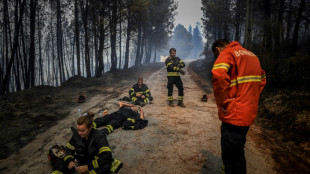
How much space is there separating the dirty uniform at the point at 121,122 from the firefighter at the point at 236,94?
9.69 feet

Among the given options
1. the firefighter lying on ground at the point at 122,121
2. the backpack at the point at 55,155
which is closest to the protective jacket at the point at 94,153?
the backpack at the point at 55,155

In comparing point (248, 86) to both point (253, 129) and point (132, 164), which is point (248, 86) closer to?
point (132, 164)

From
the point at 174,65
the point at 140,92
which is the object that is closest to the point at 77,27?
the point at 140,92

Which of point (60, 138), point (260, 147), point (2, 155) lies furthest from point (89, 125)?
point (260, 147)

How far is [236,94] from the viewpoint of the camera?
7.79 ft

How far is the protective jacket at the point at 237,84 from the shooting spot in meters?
2.28

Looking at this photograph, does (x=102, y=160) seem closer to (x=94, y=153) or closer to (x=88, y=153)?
(x=94, y=153)

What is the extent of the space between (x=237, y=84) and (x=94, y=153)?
2.59m

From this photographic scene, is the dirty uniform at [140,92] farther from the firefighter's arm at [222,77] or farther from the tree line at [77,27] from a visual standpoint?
the tree line at [77,27]

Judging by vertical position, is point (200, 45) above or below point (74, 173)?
above

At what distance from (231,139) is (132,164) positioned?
1879 mm

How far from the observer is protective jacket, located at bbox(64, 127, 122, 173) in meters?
2.90

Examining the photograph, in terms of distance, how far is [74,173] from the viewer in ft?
10.0

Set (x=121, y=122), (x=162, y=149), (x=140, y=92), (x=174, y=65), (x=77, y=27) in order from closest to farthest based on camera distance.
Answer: (x=162, y=149), (x=121, y=122), (x=174, y=65), (x=140, y=92), (x=77, y=27)
